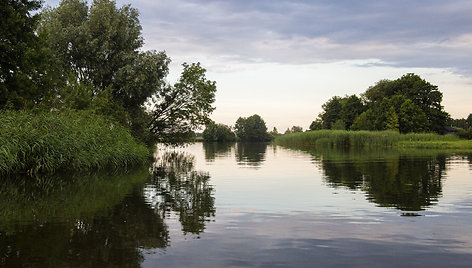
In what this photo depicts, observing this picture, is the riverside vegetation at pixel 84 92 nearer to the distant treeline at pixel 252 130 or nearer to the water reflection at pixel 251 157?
the water reflection at pixel 251 157

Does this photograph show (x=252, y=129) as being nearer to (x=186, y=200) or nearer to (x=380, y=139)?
(x=380, y=139)

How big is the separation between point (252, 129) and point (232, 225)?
180560 mm

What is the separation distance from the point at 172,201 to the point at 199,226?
329 cm

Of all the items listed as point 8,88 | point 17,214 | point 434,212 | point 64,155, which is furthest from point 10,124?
point 434,212

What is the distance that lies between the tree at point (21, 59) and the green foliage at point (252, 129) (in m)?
159

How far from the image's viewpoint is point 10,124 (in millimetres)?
16844

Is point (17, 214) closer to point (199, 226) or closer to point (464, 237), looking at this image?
point (199, 226)

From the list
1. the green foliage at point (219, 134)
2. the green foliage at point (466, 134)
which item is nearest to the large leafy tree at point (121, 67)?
the green foliage at point (466, 134)

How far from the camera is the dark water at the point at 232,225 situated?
591 centimetres

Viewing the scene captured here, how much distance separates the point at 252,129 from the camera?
18850 cm

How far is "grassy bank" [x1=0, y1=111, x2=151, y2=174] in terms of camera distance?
16.0m

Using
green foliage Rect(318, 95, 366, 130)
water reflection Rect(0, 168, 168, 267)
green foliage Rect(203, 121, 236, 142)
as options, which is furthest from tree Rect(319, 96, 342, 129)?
water reflection Rect(0, 168, 168, 267)

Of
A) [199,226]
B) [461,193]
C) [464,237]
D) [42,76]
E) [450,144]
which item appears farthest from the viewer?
[450,144]

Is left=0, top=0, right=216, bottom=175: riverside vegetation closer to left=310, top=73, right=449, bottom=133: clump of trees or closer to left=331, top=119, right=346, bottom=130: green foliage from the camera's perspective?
left=310, top=73, right=449, bottom=133: clump of trees
